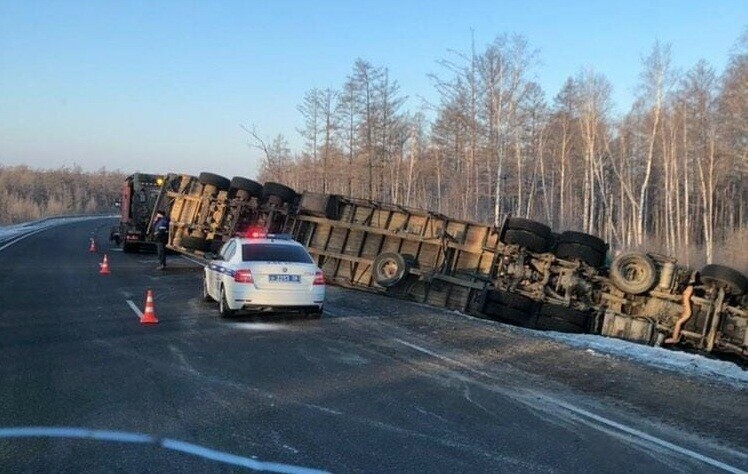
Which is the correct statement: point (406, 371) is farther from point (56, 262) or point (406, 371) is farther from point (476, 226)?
point (56, 262)

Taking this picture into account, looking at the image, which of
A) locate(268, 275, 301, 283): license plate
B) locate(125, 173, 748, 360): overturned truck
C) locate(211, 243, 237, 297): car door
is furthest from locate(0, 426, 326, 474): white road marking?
locate(125, 173, 748, 360): overturned truck

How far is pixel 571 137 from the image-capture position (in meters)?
52.0

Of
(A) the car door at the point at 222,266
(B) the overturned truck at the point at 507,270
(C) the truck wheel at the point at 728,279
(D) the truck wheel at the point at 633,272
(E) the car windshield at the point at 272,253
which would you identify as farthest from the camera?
(D) the truck wheel at the point at 633,272

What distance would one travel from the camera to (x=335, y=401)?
21.8ft

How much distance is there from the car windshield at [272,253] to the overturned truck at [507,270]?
4228 millimetres

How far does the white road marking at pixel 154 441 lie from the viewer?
15.7ft

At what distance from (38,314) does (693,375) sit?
1034 centimetres

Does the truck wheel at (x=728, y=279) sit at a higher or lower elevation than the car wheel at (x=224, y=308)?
higher

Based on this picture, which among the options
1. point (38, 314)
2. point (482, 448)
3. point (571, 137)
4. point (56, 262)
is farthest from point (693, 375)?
point (571, 137)

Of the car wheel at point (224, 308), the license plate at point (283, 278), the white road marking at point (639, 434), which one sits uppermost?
the license plate at point (283, 278)

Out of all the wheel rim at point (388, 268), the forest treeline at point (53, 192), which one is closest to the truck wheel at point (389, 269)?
the wheel rim at point (388, 268)

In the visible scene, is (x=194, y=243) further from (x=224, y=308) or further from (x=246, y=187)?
(x=224, y=308)

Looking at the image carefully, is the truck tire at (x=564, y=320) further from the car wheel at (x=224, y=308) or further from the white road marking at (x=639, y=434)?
the white road marking at (x=639, y=434)

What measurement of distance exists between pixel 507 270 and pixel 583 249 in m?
1.72
